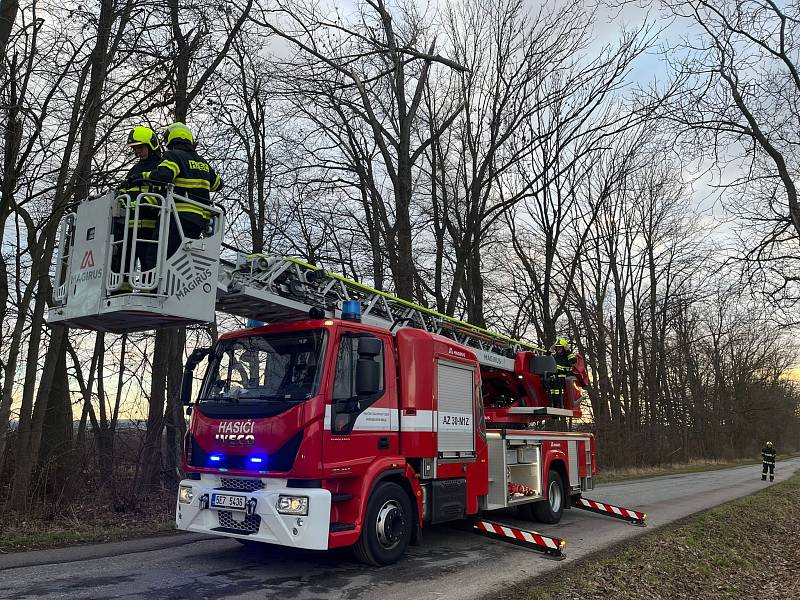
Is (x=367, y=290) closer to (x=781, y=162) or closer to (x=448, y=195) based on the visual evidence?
(x=781, y=162)

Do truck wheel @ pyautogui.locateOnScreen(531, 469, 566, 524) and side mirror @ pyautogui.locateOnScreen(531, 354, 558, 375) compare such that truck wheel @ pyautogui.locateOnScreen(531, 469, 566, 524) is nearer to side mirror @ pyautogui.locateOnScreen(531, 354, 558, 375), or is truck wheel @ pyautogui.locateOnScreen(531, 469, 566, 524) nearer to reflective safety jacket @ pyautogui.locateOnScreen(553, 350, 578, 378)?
side mirror @ pyautogui.locateOnScreen(531, 354, 558, 375)

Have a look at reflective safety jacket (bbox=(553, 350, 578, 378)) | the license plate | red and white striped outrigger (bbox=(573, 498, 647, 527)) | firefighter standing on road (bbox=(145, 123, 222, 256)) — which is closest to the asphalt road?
the license plate

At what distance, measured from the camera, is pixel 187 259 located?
614 cm

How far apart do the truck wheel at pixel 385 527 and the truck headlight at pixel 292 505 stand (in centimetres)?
80

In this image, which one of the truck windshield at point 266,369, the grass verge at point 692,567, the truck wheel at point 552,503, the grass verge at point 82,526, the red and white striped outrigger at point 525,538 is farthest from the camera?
the truck wheel at point 552,503

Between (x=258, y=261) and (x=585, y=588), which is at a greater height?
(x=258, y=261)

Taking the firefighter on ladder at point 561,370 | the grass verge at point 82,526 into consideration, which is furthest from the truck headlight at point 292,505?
the firefighter on ladder at point 561,370

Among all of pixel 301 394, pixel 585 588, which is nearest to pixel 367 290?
pixel 301 394

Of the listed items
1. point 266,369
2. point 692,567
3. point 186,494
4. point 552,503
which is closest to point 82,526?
point 186,494

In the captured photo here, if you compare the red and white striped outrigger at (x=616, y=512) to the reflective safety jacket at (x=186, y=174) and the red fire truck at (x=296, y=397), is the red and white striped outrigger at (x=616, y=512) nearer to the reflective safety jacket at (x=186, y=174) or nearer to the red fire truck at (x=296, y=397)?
the red fire truck at (x=296, y=397)

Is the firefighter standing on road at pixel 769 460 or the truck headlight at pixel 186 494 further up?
the truck headlight at pixel 186 494

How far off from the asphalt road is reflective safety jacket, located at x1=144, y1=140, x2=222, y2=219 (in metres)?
3.55

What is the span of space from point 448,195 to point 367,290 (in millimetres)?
12237

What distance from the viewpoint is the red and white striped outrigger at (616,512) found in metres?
10.6
